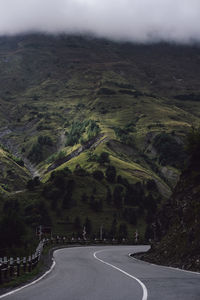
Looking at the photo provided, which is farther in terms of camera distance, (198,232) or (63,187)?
(63,187)

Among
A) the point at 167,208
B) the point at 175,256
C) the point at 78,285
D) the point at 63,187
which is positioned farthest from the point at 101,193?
the point at 78,285

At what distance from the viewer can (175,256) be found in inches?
1631

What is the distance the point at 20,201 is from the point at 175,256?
153 meters

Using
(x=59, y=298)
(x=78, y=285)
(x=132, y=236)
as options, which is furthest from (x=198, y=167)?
(x=132, y=236)

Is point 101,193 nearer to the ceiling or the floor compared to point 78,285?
nearer to the floor

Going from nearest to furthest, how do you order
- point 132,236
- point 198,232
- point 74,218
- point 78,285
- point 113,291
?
point 113,291 → point 78,285 → point 198,232 → point 132,236 → point 74,218

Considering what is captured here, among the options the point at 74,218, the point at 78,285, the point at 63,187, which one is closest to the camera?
the point at 78,285

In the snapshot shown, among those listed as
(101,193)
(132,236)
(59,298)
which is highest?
(59,298)

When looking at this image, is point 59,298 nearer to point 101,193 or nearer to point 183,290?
point 183,290

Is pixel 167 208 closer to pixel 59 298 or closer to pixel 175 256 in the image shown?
pixel 175 256

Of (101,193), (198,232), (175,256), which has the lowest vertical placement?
(101,193)

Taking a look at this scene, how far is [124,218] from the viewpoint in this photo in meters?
182

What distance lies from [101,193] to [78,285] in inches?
7091

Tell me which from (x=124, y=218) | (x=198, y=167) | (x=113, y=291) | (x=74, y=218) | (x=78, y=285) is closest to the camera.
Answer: (x=113, y=291)
